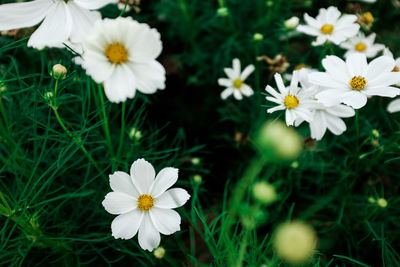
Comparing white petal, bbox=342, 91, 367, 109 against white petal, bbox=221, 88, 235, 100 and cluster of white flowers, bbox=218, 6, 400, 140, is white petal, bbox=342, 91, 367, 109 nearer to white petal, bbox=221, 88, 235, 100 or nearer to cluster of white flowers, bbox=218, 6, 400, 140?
cluster of white flowers, bbox=218, 6, 400, 140

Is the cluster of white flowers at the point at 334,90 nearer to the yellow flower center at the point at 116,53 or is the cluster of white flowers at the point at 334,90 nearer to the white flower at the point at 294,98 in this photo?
the white flower at the point at 294,98

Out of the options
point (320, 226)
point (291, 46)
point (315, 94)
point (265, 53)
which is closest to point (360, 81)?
point (315, 94)

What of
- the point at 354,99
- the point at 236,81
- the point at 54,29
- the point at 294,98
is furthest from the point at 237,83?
the point at 54,29

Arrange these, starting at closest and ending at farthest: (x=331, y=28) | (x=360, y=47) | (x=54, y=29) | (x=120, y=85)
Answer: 1. (x=120, y=85)
2. (x=54, y=29)
3. (x=331, y=28)
4. (x=360, y=47)

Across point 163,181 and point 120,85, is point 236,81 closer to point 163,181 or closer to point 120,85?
point 163,181

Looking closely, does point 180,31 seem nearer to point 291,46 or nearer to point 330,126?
point 291,46

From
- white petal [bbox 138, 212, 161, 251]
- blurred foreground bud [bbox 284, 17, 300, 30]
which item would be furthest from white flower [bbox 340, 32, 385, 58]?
white petal [bbox 138, 212, 161, 251]
